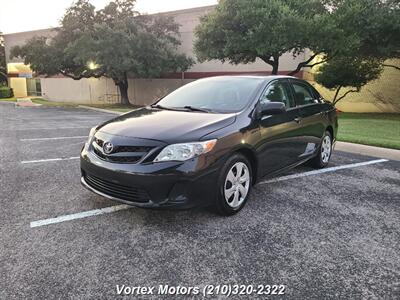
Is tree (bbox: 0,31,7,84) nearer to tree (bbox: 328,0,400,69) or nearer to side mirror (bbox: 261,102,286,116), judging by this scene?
tree (bbox: 328,0,400,69)

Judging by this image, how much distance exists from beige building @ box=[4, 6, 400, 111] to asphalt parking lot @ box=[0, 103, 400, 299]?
1682 cm

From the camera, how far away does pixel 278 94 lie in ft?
14.8

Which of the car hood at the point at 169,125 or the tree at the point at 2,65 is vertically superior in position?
the tree at the point at 2,65

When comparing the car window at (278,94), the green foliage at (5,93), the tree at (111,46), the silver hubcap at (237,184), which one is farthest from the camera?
the green foliage at (5,93)

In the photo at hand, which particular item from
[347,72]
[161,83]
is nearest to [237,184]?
[347,72]

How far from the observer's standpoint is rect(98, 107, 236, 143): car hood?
329 cm

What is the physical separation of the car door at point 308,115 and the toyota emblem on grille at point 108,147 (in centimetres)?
276

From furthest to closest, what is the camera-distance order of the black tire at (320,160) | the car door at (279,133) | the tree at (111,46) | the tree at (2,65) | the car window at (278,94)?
1. the tree at (2,65)
2. the tree at (111,46)
3. the black tire at (320,160)
4. the car window at (278,94)
5. the car door at (279,133)

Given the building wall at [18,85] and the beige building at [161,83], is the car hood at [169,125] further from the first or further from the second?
the building wall at [18,85]

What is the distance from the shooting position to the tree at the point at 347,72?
645 inches

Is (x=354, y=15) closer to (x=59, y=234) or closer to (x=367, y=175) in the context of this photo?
(x=367, y=175)

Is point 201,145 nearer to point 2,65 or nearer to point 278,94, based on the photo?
point 278,94

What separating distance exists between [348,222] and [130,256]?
2329 millimetres

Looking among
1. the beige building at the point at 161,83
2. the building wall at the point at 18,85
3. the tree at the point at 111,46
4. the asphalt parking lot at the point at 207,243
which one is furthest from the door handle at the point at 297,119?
the building wall at the point at 18,85
